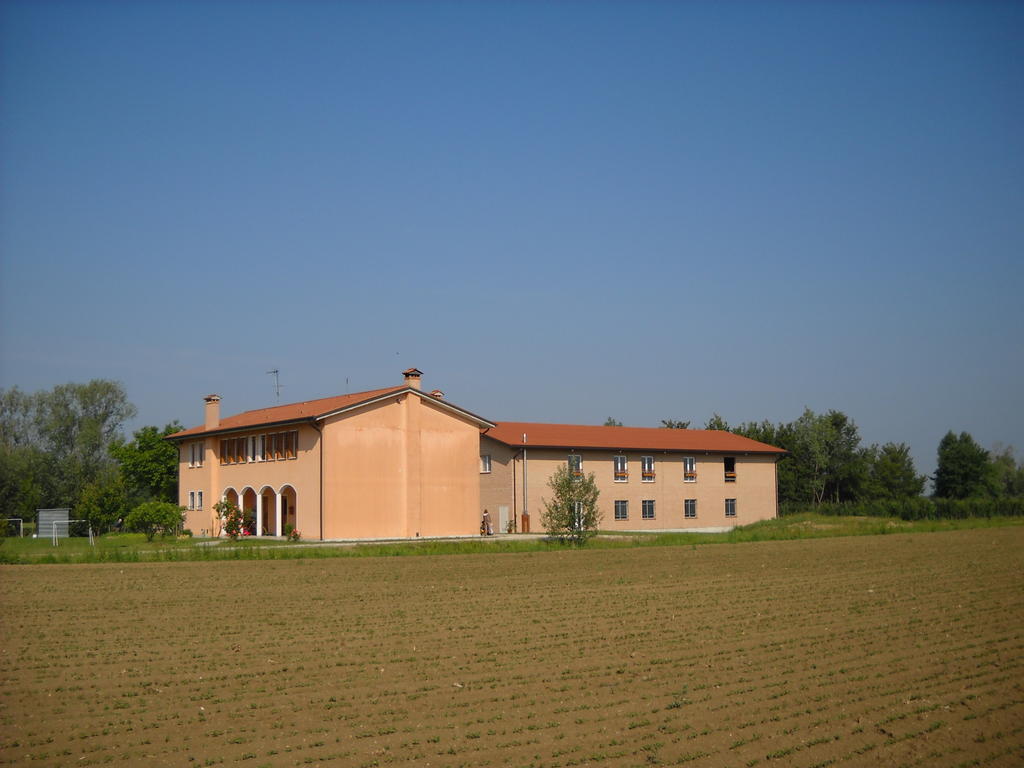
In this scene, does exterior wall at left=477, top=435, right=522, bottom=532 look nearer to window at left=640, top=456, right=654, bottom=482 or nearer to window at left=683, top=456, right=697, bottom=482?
window at left=640, top=456, right=654, bottom=482

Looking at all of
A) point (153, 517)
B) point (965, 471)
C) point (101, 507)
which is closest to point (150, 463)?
point (101, 507)

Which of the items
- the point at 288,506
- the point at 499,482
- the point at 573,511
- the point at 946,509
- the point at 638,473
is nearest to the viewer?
the point at 573,511

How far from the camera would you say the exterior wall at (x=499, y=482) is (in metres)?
53.8

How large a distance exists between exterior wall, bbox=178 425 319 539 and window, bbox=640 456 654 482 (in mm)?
21206

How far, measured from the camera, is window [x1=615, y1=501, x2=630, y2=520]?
57.0 m

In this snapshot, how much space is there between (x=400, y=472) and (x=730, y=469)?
25383 millimetres

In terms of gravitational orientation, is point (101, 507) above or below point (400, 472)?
below

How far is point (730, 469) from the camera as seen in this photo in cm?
6322

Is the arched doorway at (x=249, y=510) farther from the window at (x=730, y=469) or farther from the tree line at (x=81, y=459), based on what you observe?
the window at (x=730, y=469)

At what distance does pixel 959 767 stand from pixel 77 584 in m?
21.5

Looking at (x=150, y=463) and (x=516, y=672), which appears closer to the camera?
(x=516, y=672)

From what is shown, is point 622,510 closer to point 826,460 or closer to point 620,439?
point 620,439

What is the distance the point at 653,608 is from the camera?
65.0 ft

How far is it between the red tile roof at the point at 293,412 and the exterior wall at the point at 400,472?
791mm
